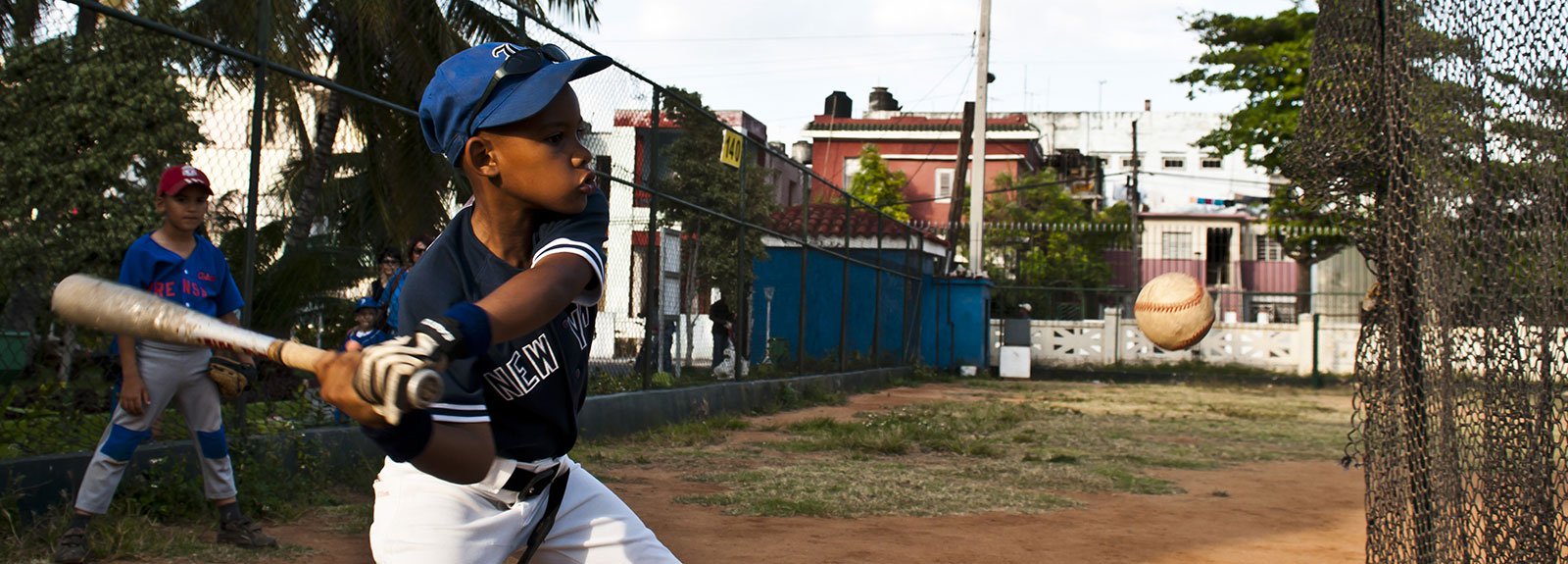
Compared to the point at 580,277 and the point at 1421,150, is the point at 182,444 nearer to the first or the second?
the point at 580,277

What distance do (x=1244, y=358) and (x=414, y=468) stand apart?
29.5 m

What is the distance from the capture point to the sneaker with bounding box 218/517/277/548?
6172 mm

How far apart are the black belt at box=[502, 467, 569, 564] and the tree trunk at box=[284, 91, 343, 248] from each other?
1010cm

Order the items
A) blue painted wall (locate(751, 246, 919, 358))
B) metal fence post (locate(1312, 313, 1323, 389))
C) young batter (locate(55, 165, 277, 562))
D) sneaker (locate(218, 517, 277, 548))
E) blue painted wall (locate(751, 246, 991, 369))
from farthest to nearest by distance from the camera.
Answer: metal fence post (locate(1312, 313, 1323, 389)) < blue painted wall (locate(751, 246, 991, 369)) < blue painted wall (locate(751, 246, 919, 358)) < sneaker (locate(218, 517, 277, 548)) < young batter (locate(55, 165, 277, 562))

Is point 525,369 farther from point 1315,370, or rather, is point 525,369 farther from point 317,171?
point 1315,370

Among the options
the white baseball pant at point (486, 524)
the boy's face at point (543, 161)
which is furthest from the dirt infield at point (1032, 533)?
the boy's face at point (543, 161)

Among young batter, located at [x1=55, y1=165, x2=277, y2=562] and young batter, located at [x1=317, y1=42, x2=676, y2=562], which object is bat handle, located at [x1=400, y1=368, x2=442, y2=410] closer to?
young batter, located at [x1=317, y1=42, x2=676, y2=562]

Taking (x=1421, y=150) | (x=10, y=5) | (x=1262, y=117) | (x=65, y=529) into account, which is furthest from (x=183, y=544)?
(x=1262, y=117)

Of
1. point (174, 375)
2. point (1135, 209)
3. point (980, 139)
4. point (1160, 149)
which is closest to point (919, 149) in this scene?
point (1135, 209)

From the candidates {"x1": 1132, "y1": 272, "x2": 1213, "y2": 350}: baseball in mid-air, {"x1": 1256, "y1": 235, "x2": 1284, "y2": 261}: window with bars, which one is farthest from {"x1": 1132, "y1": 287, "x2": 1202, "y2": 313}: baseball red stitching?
{"x1": 1256, "y1": 235, "x2": 1284, "y2": 261}: window with bars

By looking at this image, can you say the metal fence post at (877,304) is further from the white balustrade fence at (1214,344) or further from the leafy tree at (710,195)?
the white balustrade fence at (1214,344)

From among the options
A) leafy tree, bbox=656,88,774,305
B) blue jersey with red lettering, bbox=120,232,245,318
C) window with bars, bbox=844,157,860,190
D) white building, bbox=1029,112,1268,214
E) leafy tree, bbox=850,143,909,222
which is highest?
white building, bbox=1029,112,1268,214

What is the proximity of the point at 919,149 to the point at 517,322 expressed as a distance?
163 feet

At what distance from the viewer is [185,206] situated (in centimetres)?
594
